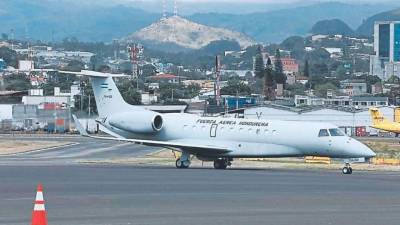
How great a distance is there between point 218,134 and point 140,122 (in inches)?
144

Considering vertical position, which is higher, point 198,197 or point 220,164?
point 198,197

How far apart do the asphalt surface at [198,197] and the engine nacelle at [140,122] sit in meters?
4.36

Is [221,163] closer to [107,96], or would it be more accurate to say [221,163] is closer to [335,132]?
[335,132]

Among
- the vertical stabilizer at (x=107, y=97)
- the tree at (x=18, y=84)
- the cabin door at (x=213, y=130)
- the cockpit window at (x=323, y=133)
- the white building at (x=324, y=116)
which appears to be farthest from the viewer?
the tree at (x=18, y=84)

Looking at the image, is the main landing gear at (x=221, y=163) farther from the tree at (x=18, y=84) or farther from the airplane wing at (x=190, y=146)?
the tree at (x=18, y=84)

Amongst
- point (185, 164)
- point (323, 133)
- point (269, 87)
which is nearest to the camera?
point (323, 133)

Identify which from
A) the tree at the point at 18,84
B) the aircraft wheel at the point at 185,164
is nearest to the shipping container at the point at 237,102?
the tree at the point at 18,84

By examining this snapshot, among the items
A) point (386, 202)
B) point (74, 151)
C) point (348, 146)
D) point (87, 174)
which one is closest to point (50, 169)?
point (87, 174)

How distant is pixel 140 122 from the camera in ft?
163

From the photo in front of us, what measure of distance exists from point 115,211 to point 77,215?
1.17 metres

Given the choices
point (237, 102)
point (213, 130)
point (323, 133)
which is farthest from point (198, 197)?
point (237, 102)

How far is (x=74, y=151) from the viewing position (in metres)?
71.2

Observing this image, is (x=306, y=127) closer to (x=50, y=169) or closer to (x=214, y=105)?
(x=50, y=169)

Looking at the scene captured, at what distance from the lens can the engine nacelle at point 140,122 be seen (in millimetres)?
49500
